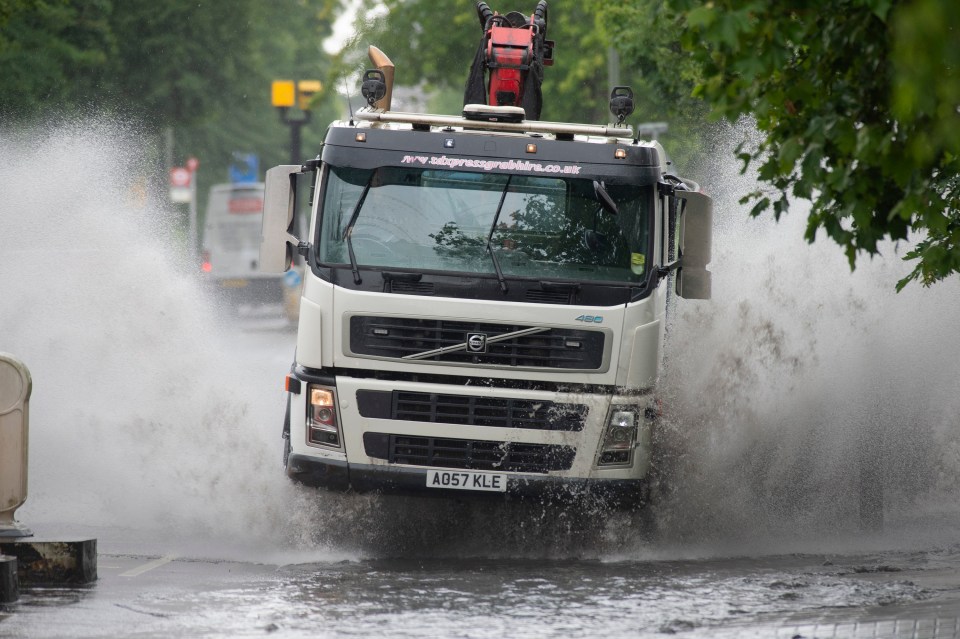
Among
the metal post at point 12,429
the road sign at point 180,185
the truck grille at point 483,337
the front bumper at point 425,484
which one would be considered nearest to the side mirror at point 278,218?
the truck grille at point 483,337

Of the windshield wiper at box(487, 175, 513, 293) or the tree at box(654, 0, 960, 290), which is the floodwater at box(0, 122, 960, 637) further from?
the tree at box(654, 0, 960, 290)

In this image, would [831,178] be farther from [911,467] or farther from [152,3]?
[152,3]

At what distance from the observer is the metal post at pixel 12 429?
880cm

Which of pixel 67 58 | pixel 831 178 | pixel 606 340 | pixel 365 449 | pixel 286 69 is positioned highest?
pixel 286 69

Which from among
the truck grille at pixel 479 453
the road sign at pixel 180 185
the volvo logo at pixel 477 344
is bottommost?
the truck grille at pixel 479 453

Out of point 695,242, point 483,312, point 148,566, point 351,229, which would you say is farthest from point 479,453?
point 148,566

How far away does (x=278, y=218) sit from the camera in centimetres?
1012

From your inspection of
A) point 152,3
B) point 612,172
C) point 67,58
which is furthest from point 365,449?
point 152,3

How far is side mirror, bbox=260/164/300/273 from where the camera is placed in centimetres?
1014

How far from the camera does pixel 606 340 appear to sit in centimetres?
951

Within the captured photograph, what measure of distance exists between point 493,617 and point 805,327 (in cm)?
602

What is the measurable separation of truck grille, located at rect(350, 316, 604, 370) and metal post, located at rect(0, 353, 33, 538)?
2.00 meters

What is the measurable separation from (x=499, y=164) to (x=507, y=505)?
2183 mm

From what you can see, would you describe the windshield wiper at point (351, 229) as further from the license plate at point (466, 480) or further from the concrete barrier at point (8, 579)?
the concrete barrier at point (8, 579)
